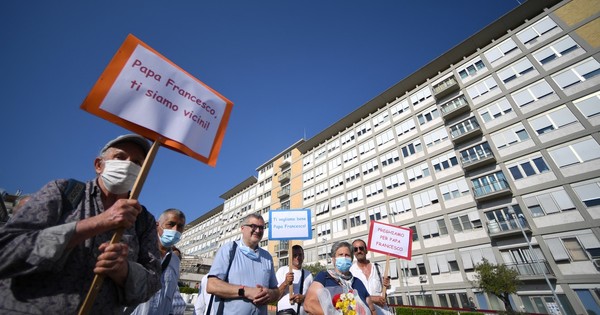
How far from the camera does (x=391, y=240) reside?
5.95m

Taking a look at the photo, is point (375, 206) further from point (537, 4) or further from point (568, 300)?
point (537, 4)

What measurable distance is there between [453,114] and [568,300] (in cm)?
1726

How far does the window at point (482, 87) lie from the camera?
2486 cm

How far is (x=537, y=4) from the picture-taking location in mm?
23672

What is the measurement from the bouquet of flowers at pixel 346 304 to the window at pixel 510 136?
26685mm

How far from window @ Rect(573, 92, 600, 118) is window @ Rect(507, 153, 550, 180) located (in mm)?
4117

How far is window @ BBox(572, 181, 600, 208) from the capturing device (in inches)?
669

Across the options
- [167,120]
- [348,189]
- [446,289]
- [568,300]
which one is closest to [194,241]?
[348,189]

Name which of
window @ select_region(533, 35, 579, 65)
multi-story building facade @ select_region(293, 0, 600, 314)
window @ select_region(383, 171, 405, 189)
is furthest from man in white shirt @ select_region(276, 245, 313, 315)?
window @ select_region(533, 35, 579, 65)

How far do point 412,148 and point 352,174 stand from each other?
28.2 ft

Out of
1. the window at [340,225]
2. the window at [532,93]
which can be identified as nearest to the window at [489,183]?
the window at [532,93]

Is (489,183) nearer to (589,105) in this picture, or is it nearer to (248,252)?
(589,105)

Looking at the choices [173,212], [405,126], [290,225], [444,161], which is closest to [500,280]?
[444,161]

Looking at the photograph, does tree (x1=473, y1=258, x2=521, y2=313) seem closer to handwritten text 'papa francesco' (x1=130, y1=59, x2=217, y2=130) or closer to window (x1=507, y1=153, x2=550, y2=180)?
window (x1=507, y1=153, x2=550, y2=180)
